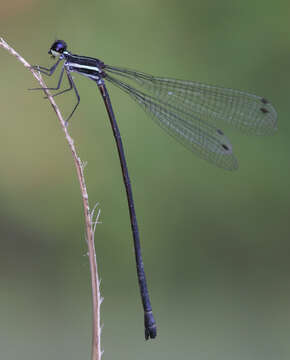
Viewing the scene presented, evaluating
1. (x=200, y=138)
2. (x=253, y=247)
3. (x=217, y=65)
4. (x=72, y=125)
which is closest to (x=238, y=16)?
(x=217, y=65)

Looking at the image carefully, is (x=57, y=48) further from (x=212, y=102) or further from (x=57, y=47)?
(x=212, y=102)

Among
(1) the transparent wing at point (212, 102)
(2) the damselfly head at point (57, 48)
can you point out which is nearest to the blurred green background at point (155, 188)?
(1) the transparent wing at point (212, 102)

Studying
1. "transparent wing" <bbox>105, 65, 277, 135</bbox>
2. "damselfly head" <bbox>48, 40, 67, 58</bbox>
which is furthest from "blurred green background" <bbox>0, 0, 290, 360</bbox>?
"damselfly head" <bbox>48, 40, 67, 58</bbox>

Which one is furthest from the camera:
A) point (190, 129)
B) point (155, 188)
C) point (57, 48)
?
point (155, 188)

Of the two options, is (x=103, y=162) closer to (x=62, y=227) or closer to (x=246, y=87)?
(x=62, y=227)

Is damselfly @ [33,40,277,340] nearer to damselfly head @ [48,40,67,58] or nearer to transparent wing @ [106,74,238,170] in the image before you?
transparent wing @ [106,74,238,170]

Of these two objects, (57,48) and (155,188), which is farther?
(155,188)

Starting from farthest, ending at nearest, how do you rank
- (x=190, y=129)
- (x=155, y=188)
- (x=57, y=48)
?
(x=155, y=188), (x=190, y=129), (x=57, y=48)

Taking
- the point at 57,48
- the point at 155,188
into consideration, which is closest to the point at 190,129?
the point at 155,188
